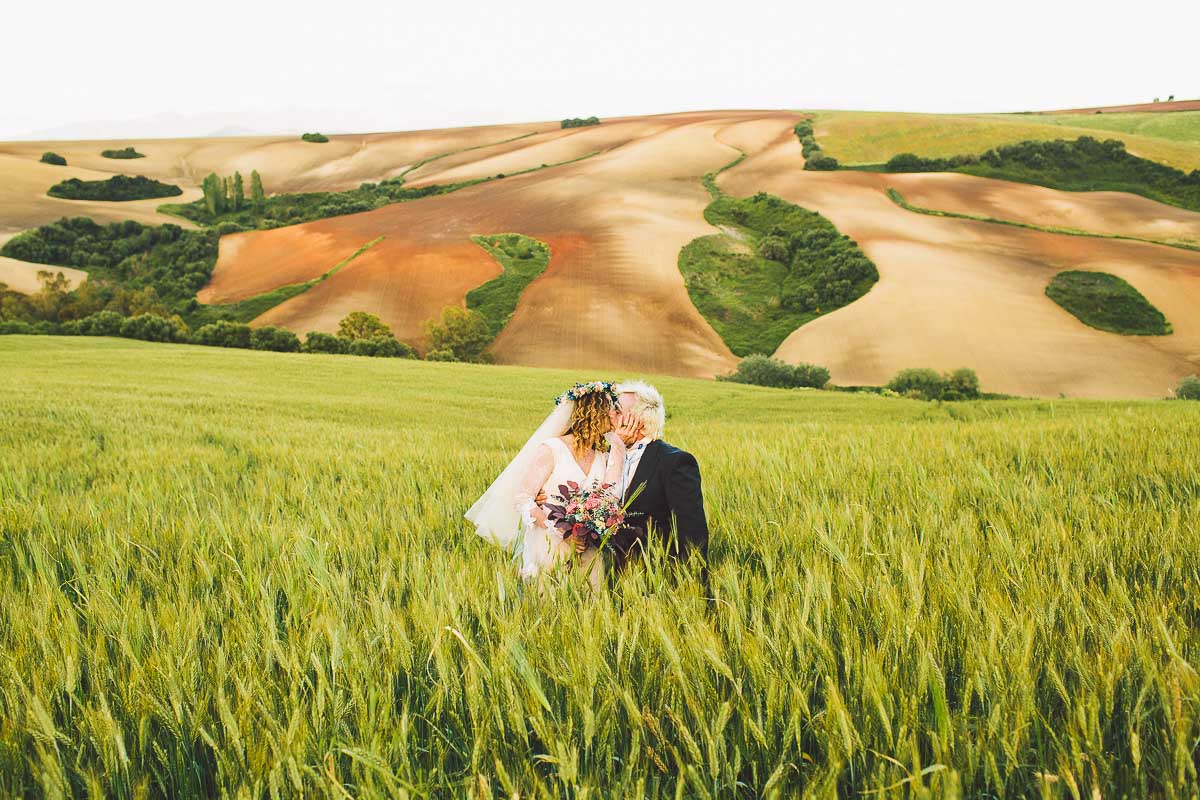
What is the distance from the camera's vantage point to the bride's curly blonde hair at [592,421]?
10.3 feet

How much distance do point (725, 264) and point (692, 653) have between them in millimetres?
57132

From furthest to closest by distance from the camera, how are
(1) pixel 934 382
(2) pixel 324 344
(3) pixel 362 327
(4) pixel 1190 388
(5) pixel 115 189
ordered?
(5) pixel 115 189 → (3) pixel 362 327 → (2) pixel 324 344 → (1) pixel 934 382 → (4) pixel 1190 388

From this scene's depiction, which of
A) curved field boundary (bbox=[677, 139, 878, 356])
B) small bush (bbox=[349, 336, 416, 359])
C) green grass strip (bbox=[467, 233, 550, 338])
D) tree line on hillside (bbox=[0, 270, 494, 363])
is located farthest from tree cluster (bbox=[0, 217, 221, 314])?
curved field boundary (bbox=[677, 139, 878, 356])

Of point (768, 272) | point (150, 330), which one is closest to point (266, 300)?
point (150, 330)

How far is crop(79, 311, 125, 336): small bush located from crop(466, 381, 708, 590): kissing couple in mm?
48102

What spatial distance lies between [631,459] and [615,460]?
9 cm

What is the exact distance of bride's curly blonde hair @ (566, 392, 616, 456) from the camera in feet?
10.3

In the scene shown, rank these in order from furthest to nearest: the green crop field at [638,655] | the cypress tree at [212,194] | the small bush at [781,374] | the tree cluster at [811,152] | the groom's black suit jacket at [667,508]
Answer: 1. the cypress tree at [212,194]
2. the tree cluster at [811,152]
3. the small bush at [781,374]
4. the groom's black suit jacket at [667,508]
5. the green crop field at [638,655]

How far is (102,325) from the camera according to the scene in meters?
40.8

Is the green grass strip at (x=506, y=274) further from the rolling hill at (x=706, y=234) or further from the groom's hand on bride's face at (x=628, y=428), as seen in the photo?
the groom's hand on bride's face at (x=628, y=428)

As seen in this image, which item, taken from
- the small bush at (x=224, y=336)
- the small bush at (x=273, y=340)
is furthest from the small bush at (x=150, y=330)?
the small bush at (x=273, y=340)

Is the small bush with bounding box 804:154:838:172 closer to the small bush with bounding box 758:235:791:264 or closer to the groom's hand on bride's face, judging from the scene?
the small bush with bounding box 758:235:791:264

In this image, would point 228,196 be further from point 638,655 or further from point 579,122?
point 638,655

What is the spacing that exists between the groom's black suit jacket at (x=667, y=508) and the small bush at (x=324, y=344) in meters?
42.3
